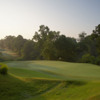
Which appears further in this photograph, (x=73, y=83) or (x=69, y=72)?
(x=69, y=72)

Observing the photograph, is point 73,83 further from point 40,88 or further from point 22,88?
point 22,88

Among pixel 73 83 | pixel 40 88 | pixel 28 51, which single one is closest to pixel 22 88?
pixel 40 88

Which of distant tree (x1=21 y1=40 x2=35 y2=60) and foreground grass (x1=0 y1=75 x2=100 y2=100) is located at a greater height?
distant tree (x1=21 y1=40 x2=35 y2=60)

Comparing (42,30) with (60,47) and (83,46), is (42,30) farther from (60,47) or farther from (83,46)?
(83,46)

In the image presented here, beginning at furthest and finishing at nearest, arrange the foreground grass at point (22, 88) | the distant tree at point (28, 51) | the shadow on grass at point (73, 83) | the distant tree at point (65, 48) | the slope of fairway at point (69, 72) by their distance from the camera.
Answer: the distant tree at point (28, 51) → the distant tree at point (65, 48) → the slope of fairway at point (69, 72) → the shadow on grass at point (73, 83) → the foreground grass at point (22, 88)

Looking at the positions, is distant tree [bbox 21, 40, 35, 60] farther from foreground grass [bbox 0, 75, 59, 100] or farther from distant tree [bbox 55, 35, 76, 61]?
foreground grass [bbox 0, 75, 59, 100]

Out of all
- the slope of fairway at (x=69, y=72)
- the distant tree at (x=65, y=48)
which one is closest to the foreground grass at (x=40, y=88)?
the slope of fairway at (x=69, y=72)

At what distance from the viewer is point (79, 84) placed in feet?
30.8

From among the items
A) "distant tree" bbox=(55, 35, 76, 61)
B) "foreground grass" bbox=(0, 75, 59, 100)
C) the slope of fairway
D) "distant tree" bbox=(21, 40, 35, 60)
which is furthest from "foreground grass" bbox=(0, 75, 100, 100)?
"distant tree" bbox=(21, 40, 35, 60)

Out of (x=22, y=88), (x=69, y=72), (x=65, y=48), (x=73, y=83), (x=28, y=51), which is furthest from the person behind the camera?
(x=28, y=51)

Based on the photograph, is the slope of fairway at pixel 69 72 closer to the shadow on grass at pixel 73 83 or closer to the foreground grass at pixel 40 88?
the shadow on grass at pixel 73 83

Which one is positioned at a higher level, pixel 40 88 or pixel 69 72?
pixel 69 72

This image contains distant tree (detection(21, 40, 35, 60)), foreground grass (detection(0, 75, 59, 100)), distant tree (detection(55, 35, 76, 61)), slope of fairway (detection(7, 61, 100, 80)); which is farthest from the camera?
distant tree (detection(21, 40, 35, 60))

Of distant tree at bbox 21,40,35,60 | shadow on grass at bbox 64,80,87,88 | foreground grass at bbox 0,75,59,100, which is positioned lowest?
foreground grass at bbox 0,75,59,100
